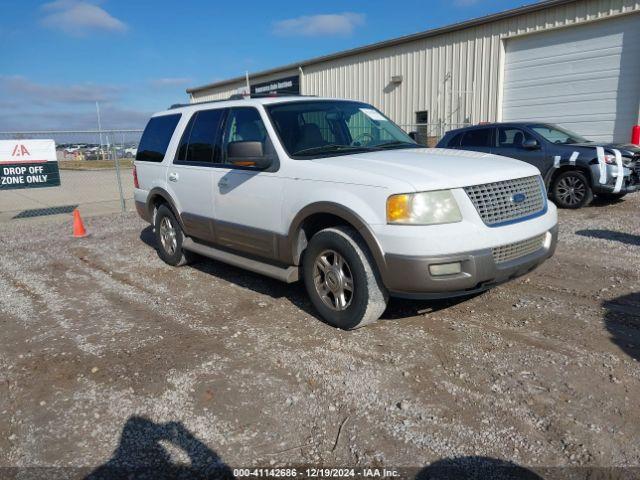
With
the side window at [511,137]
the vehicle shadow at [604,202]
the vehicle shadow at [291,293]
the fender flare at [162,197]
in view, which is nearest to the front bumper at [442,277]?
the vehicle shadow at [291,293]

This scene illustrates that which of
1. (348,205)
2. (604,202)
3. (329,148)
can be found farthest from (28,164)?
(604,202)

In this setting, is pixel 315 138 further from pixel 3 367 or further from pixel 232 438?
pixel 3 367

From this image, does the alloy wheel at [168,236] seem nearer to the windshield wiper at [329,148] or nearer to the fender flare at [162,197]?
the fender flare at [162,197]

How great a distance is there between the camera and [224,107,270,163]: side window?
4699mm

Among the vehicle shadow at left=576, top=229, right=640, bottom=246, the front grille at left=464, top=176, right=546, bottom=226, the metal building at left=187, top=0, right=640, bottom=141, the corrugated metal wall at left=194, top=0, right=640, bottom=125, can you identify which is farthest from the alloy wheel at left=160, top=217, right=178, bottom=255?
the corrugated metal wall at left=194, top=0, right=640, bottom=125

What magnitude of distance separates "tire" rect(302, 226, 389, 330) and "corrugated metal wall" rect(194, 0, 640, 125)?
1332cm

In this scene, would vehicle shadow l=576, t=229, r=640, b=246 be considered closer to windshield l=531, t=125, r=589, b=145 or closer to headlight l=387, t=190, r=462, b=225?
windshield l=531, t=125, r=589, b=145

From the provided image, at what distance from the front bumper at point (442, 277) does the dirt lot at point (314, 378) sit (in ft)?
1.54

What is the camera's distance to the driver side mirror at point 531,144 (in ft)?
30.6

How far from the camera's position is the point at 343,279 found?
4000mm

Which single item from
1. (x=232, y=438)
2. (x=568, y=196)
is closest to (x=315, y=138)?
(x=232, y=438)

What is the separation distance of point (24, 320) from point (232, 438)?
312 centimetres

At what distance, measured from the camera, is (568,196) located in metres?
9.43

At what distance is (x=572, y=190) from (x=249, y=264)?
7129mm
